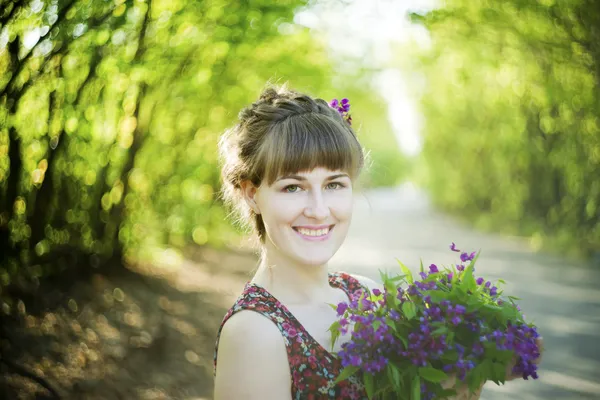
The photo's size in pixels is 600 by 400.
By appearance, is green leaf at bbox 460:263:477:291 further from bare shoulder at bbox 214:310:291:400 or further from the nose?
bare shoulder at bbox 214:310:291:400

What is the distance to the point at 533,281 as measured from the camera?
9.59 metres

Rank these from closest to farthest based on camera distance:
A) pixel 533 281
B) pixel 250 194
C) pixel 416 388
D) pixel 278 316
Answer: pixel 416 388, pixel 278 316, pixel 250 194, pixel 533 281

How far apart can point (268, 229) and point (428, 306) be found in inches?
24.0

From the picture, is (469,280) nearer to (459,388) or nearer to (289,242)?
(459,388)

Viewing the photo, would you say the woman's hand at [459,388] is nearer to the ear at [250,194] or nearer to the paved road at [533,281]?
the paved road at [533,281]

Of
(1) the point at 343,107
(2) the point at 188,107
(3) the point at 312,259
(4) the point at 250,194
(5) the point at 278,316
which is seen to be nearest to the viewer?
(5) the point at 278,316

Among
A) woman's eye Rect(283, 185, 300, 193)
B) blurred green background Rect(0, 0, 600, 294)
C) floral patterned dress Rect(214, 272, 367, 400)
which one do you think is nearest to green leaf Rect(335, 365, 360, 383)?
floral patterned dress Rect(214, 272, 367, 400)

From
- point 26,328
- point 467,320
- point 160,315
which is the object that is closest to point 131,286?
point 160,315

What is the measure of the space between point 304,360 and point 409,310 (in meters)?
0.38

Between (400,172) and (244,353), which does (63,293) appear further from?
(400,172)

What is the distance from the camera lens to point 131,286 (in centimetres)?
728

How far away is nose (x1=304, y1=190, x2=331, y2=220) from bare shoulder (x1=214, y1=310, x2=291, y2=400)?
0.37m

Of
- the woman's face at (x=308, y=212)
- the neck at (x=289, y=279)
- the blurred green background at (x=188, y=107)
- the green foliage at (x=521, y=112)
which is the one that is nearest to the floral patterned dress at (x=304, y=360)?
the neck at (x=289, y=279)

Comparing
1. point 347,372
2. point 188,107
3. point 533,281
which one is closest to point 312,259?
point 347,372
